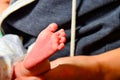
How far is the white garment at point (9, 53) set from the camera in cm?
55

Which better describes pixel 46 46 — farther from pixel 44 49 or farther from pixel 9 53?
pixel 9 53

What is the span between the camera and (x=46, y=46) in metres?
0.48

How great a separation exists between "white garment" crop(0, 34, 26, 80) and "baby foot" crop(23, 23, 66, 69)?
0.07 metres

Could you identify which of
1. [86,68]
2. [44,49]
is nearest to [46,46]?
[44,49]

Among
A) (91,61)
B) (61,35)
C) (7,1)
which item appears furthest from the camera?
(7,1)

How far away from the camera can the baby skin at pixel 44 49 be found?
467 millimetres

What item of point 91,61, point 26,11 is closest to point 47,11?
point 26,11

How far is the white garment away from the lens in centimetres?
55

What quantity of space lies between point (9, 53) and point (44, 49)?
0.17 m

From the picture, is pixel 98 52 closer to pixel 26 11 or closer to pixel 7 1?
pixel 26 11

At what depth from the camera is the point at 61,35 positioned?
0.48 meters

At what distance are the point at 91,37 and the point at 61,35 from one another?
22 centimetres

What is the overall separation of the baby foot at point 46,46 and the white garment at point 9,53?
2.7 inches

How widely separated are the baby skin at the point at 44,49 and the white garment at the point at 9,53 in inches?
1.8
